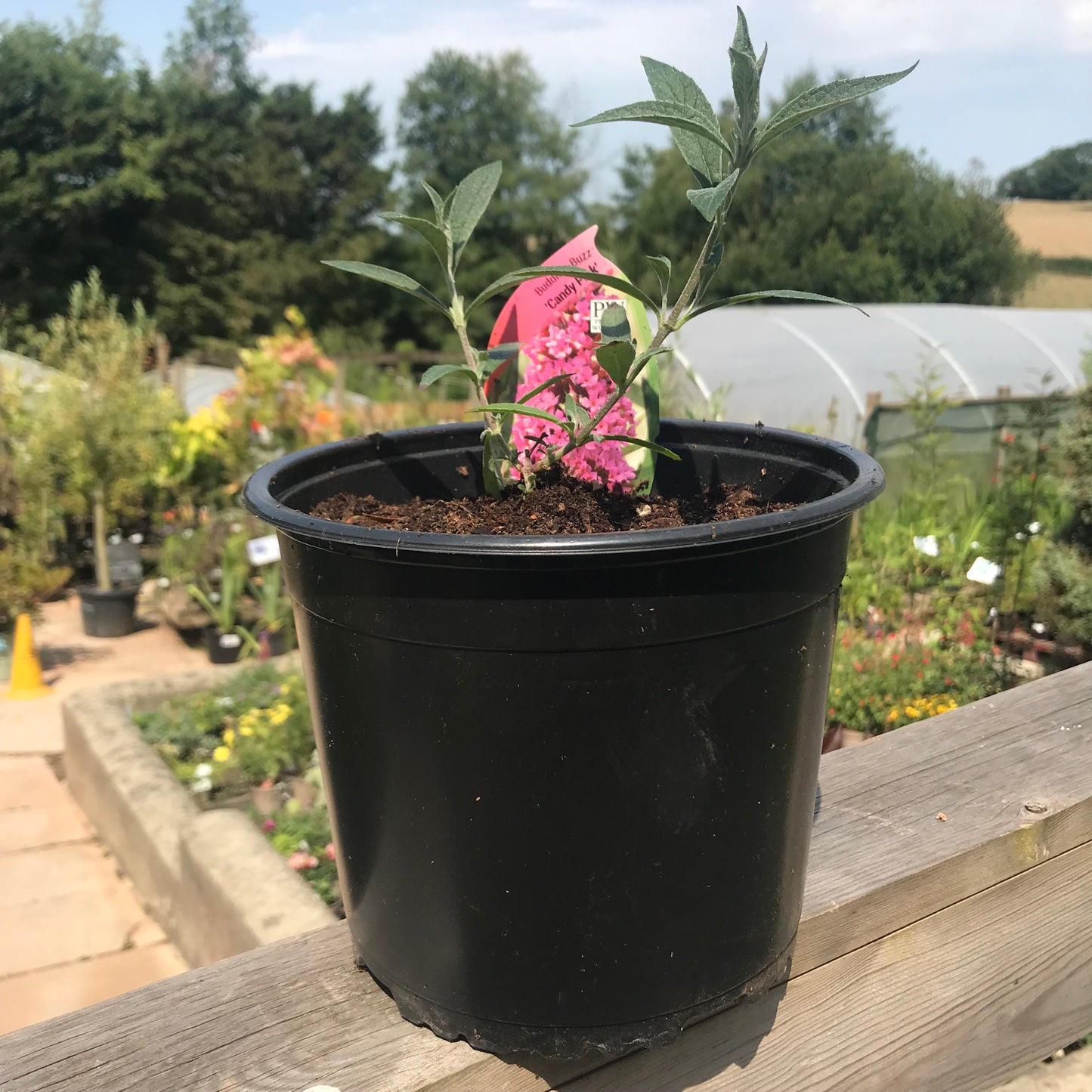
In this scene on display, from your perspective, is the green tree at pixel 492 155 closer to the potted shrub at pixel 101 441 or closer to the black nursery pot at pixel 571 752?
the potted shrub at pixel 101 441

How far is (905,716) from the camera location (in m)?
2.88

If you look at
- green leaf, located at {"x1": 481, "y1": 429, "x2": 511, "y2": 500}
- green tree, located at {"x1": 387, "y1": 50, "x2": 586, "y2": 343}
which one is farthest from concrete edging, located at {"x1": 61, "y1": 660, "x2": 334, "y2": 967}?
green tree, located at {"x1": 387, "y1": 50, "x2": 586, "y2": 343}

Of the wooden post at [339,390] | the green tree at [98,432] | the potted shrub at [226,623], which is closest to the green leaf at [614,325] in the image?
the potted shrub at [226,623]

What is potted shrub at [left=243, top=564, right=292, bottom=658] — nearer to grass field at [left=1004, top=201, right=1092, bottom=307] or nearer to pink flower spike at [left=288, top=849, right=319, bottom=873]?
pink flower spike at [left=288, top=849, right=319, bottom=873]

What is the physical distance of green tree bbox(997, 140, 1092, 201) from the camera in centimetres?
1190

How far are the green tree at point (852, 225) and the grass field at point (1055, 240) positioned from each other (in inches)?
15.8

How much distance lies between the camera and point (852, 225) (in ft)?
63.7

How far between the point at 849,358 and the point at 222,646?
15.8ft

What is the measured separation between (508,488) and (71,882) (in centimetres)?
248

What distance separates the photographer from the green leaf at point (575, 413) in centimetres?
81

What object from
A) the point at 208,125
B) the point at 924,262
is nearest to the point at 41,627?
the point at 924,262

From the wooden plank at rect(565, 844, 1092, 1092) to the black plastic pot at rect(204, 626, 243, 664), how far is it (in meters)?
3.85

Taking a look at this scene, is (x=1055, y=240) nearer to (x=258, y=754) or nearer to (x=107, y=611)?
(x=107, y=611)

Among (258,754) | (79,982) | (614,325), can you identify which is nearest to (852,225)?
(258,754)
